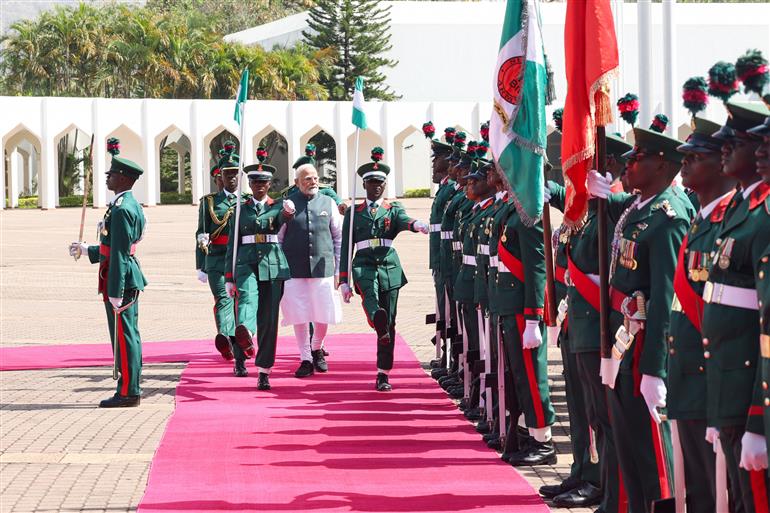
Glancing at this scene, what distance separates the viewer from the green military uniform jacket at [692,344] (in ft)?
14.9

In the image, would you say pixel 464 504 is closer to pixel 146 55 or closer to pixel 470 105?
pixel 470 105

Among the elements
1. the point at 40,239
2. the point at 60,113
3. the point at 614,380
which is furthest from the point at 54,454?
the point at 60,113

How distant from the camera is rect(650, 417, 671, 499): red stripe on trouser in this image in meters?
5.53

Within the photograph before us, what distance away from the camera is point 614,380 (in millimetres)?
5520

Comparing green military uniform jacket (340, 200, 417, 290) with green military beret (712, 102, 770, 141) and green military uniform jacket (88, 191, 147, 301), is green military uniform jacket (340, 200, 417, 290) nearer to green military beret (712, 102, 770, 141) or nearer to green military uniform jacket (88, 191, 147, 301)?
green military uniform jacket (88, 191, 147, 301)

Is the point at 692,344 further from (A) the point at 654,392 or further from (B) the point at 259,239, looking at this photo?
(B) the point at 259,239

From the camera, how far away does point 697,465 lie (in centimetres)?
471

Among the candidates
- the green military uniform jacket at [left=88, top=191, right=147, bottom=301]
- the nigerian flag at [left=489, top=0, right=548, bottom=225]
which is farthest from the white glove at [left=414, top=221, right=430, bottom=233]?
the nigerian flag at [left=489, top=0, right=548, bottom=225]

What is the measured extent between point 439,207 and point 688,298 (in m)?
7.42

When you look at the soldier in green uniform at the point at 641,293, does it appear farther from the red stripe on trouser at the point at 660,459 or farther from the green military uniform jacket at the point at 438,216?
the green military uniform jacket at the point at 438,216

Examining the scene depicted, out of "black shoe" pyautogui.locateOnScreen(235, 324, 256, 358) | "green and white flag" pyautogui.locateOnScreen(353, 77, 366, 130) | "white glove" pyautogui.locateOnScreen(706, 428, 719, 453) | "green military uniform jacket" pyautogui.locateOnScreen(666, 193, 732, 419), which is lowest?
"black shoe" pyautogui.locateOnScreen(235, 324, 256, 358)

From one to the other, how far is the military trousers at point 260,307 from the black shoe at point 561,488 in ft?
15.4

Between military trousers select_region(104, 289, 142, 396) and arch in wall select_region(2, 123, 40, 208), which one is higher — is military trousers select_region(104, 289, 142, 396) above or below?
below

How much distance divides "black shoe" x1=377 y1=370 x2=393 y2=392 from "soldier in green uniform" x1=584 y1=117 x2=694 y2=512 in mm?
5190
